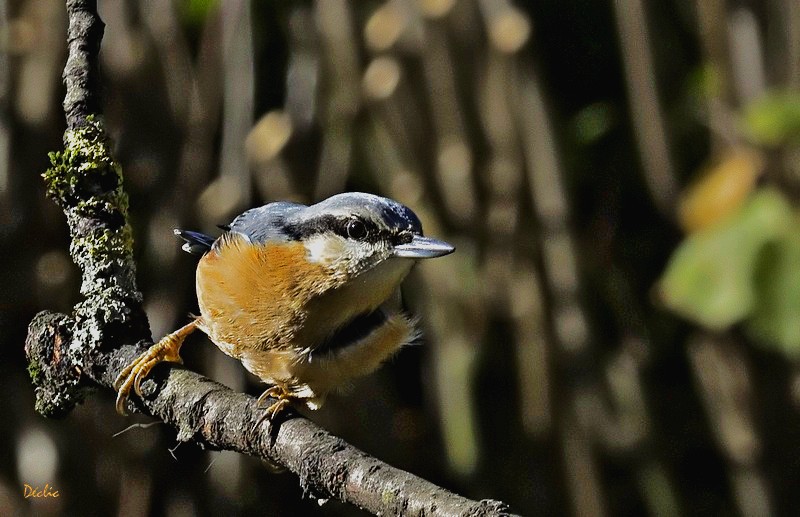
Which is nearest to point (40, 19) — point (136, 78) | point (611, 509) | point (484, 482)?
point (136, 78)

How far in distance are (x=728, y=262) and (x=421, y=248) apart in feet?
3.03

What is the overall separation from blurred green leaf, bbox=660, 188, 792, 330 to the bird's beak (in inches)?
35.0

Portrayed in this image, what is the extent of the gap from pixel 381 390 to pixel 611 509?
76 cm

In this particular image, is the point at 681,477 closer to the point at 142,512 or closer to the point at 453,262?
the point at 453,262

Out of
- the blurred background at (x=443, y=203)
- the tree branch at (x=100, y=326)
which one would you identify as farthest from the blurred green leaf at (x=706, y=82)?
the tree branch at (x=100, y=326)

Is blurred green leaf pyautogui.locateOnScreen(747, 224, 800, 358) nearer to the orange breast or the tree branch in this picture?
Result: the orange breast

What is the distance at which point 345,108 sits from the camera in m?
2.68

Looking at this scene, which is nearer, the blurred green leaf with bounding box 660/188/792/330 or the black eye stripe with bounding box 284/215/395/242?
the black eye stripe with bounding box 284/215/395/242

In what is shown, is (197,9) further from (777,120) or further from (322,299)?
(777,120)

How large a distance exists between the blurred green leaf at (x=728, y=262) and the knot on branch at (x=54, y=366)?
135 cm

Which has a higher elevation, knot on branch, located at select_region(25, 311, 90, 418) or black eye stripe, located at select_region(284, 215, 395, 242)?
black eye stripe, located at select_region(284, 215, 395, 242)

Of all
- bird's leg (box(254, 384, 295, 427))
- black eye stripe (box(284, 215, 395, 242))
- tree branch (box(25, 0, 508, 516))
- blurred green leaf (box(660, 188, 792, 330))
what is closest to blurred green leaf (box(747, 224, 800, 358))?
blurred green leaf (box(660, 188, 792, 330))

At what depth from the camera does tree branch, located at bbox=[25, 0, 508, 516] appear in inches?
56.6

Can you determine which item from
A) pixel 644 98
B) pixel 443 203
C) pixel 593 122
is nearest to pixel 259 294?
pixel 443 203
